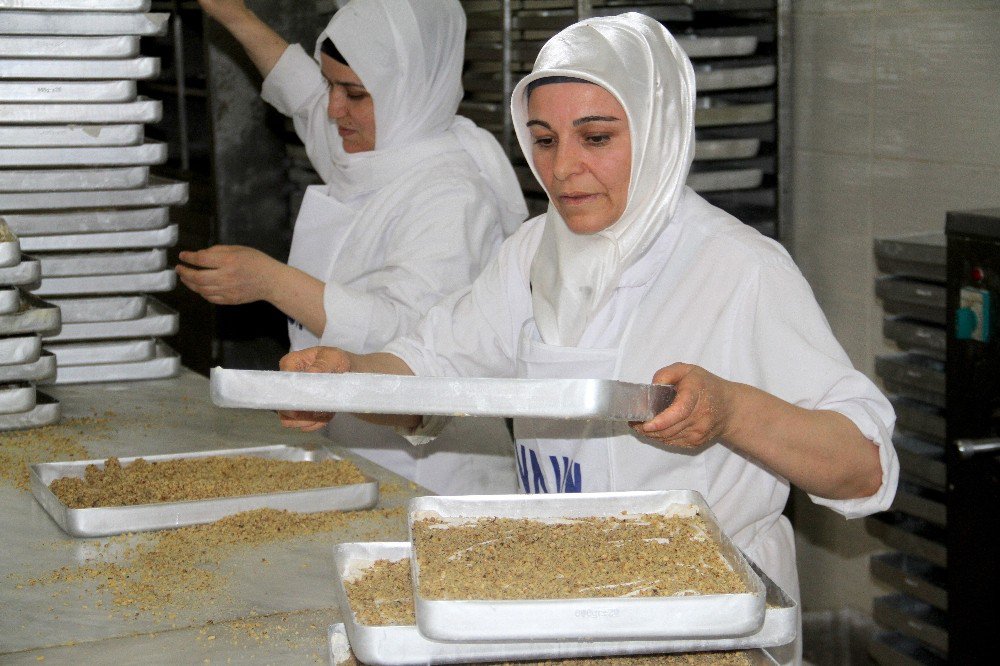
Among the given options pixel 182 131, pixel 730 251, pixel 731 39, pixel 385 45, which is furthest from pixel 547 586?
pixel 182 131

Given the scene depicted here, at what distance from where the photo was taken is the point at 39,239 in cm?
263

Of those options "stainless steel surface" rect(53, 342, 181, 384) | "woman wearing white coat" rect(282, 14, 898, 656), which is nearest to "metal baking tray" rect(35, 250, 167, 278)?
"stainless steel surface" rect(53, 342, 181, 384)

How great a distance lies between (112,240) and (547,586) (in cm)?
183

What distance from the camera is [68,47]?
101 inches

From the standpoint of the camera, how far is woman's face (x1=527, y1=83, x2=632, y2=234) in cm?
173

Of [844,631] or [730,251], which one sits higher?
[730,251]

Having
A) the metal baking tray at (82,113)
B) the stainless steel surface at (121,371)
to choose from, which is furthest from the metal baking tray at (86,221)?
the stainless steel surface at (121,371)

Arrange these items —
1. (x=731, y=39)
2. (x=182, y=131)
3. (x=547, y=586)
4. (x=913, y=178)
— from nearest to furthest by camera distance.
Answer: (x=547, y=586), (x=913, y=178), (x=731, y=39), (x=182, y=131)

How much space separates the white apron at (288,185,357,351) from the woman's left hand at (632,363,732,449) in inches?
57.0

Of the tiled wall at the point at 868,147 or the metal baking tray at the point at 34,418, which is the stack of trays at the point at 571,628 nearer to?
the metal baking tray at the point at 34,418

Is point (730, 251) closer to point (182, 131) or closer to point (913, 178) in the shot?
point (913, 178)

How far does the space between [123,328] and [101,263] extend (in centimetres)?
15

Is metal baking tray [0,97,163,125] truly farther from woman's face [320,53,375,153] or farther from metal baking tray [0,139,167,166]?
woman's face [320,53,375,153]

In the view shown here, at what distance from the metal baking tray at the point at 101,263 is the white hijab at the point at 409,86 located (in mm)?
480
